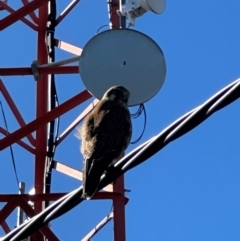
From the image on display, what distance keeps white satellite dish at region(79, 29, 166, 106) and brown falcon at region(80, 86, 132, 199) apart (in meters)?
0.18

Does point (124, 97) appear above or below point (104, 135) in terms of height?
above

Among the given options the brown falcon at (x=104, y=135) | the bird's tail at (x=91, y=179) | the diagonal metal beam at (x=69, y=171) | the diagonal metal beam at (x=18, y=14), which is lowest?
the bird's tail at (x=91, y=179)

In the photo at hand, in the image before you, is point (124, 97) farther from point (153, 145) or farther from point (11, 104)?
point (153, 145)

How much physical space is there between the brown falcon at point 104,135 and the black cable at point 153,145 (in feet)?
1.09

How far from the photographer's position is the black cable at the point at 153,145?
4.05 meters

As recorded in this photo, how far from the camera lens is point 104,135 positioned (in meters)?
6.21

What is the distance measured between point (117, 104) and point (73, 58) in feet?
3.35

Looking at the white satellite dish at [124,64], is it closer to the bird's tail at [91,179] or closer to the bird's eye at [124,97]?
the bird's eye at [124,97]

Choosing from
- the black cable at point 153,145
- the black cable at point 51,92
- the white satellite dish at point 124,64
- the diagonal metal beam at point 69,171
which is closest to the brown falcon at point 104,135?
the white satellite dish at point 124,64

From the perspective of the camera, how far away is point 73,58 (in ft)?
25.5


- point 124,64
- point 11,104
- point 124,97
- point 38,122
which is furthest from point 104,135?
point 11,104

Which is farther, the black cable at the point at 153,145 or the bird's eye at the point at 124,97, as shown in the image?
the bird's eye at the point at 124,97

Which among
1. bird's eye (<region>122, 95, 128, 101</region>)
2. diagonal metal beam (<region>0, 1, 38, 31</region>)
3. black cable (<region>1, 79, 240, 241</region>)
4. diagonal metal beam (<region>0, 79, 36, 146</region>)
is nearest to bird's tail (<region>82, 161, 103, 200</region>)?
black cable (<region>1, 79, 240, 241</region>)

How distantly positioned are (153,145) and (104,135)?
1.86 m
